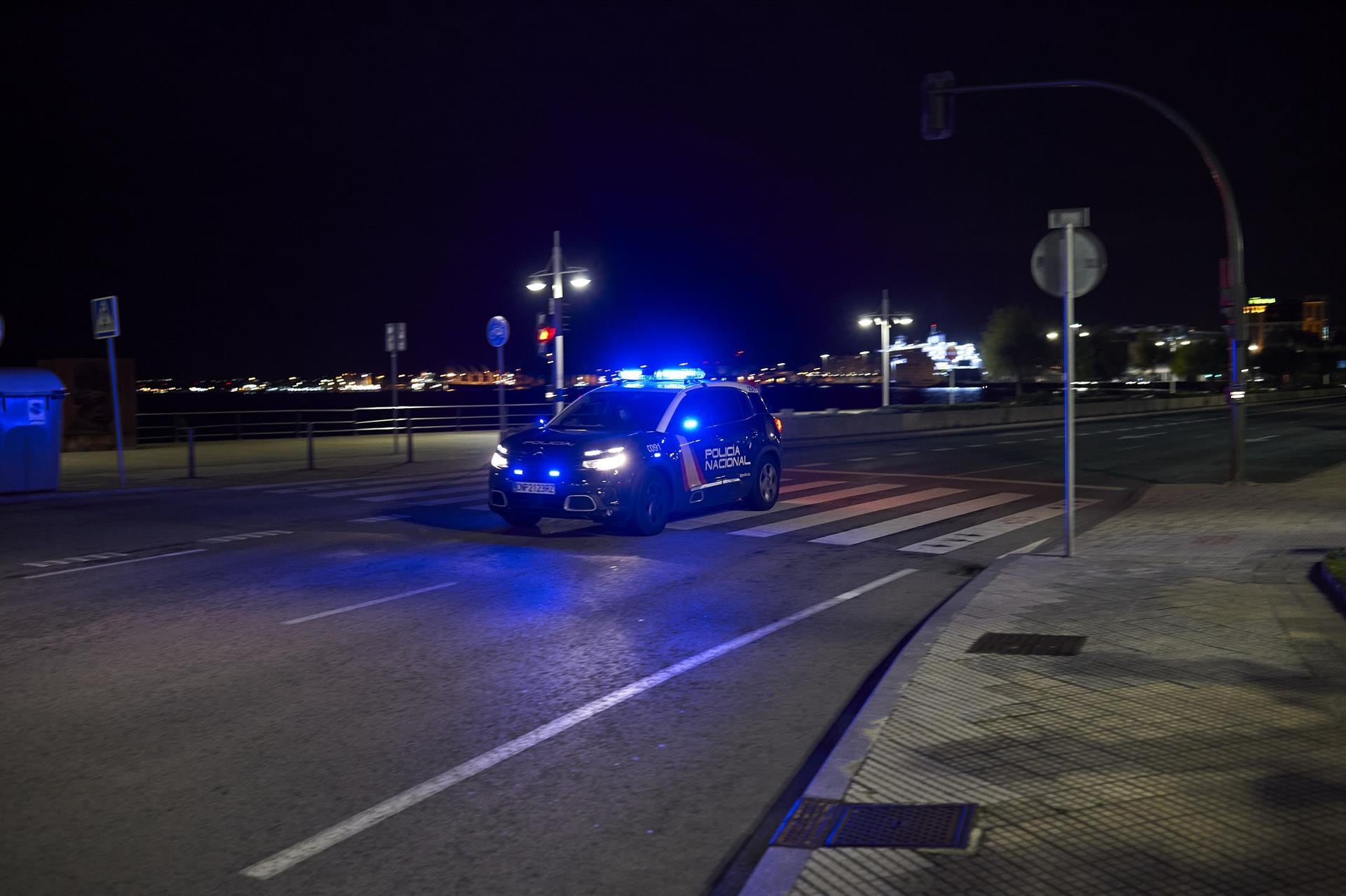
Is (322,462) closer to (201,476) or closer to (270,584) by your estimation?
(201,476)

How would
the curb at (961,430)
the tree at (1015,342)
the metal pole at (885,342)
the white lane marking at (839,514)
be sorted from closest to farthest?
1. the white lane marking at (839,514)
2. the curb at (961,430)
3. the metal pole at (885,342)
4. the tree at (1015,342)

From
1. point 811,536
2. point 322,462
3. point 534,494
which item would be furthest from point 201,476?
point 811,536

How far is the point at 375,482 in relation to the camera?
811 inches

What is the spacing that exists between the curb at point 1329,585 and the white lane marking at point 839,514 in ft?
18.1

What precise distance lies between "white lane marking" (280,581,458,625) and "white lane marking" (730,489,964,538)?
4241 mm

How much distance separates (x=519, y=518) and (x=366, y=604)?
161 inches

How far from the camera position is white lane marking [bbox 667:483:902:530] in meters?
14.1

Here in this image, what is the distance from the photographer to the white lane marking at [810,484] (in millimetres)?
18109

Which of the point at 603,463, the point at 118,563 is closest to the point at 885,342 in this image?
the point at 603,463

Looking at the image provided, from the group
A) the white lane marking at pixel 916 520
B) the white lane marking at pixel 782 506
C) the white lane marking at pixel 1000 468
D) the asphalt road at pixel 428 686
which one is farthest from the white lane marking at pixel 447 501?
the white lane marking at pixel 1000 468

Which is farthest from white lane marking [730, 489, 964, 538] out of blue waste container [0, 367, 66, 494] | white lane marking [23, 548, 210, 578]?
blue waste container [0, 367, 66, 494]

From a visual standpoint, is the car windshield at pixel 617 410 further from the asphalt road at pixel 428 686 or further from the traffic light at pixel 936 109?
the traffic light at pixel 936 109

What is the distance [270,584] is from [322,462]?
1607cm

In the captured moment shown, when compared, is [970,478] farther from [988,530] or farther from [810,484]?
[988,530]
